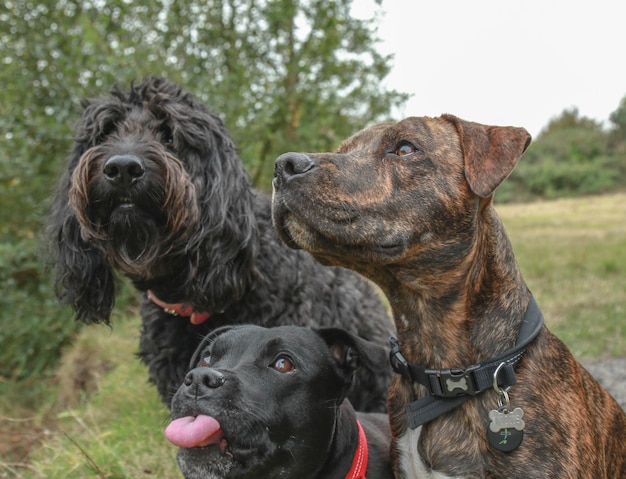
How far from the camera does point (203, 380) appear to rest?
251cm

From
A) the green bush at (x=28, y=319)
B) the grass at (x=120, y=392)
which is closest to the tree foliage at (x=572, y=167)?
the grass at (x=120, y=392)

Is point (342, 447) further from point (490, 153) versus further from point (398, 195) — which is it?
point (490, 153)

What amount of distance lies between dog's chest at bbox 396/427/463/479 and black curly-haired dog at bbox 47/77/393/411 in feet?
2.84

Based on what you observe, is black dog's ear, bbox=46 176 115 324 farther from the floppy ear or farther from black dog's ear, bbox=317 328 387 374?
black dog's ear, bbox=317 328 387 374

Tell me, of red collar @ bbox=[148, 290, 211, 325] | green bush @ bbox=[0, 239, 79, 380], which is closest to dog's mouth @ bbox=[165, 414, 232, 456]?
red collar @ bbox=[148, 290, 211, 325]

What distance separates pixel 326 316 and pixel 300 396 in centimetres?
129

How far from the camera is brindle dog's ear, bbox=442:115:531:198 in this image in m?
2.56

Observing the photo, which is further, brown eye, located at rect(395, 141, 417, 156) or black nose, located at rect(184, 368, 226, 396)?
brown eye, located at rect(395, 141, 417, 156)

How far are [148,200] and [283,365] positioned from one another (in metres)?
1.15

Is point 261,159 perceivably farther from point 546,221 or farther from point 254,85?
point 546,221

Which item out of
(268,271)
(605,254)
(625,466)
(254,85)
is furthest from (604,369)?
(605,254)

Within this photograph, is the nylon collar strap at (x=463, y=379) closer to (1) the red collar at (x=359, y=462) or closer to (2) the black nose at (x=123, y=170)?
(1) the red collar at (x=359, y=462)

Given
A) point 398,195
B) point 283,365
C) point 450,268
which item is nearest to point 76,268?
point 283,365

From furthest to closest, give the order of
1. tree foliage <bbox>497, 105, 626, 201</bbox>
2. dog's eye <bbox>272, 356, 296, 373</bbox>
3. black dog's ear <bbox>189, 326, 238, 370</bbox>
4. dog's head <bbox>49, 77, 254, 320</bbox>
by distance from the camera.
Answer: tree foliage <bbox>497, 105, 626, 201</bbox> → dog's head <bbox>49, 77, 254, 320</bbox> → black dog's ear <bbox>189, 326, 238, 370</bbox> → dog's eye <bbox>272, 356, 296, 373</bbox>
